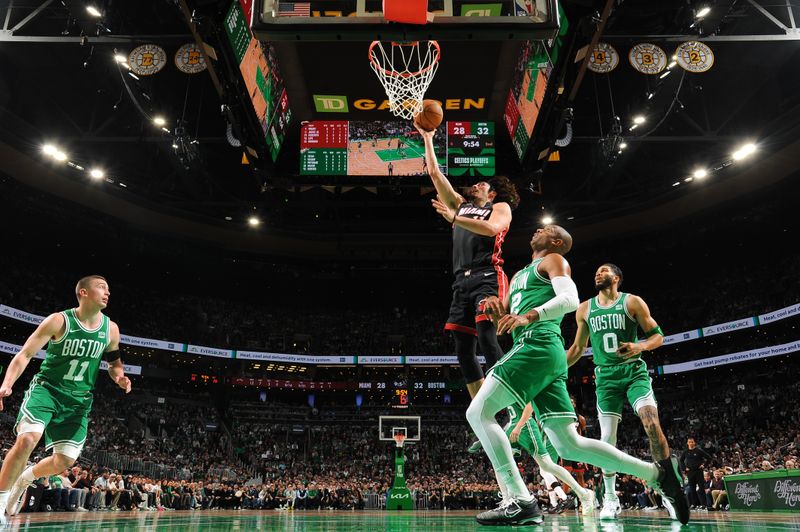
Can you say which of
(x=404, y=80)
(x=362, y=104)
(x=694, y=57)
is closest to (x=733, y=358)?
(x=694, y=57)

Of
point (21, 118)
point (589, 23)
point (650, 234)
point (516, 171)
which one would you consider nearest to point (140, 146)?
point (21, 118)

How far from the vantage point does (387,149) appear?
42.4ft

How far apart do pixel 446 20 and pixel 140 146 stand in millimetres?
19319

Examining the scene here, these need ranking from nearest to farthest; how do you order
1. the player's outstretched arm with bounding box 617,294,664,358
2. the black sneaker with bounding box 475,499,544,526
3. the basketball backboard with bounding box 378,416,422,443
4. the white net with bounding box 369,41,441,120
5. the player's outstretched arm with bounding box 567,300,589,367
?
the black sneaker with bounding box 475,499,544,526 → the player's outstretched arm with bounding box 617,294,664,358 → the player's outstretched arm with bounding box 567,300,589,367 → the white net with bounding box 369,41,441,120 → the basketball backboard with bounding box 378,416,422,443

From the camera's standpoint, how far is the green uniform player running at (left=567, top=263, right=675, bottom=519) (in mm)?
5848

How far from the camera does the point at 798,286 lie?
26.5 metres

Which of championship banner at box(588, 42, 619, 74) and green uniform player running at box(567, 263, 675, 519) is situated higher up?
championship banner at box(588, 42, 619, 74)

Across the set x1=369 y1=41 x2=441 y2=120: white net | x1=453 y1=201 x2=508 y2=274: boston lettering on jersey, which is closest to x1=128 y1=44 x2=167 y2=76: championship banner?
x1=369 y1=41 x2=441 y2=120: white net

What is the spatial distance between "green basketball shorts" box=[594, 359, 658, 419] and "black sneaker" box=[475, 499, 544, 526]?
2403 millimetres

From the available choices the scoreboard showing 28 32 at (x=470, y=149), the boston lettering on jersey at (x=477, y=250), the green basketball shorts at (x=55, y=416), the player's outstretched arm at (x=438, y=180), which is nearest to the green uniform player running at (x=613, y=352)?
the boston lettering on jersey at (x=477, y=250)

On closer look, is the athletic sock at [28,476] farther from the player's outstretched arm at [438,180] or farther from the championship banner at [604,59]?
the championship banner at [604,59]

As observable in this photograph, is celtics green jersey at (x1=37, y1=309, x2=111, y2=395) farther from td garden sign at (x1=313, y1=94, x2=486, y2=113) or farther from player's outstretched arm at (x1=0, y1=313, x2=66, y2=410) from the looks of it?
td garden sign at (x1=313, y1=94, x2=486, y2=113)

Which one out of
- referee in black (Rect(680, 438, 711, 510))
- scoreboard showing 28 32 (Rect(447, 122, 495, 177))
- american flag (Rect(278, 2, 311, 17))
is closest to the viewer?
american flag (Rect(278, 2, 311, 17))

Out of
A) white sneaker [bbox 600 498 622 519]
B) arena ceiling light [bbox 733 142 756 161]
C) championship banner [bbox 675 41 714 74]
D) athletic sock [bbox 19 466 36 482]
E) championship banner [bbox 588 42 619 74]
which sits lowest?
white sneaker [bbox 600 498 622 519]
